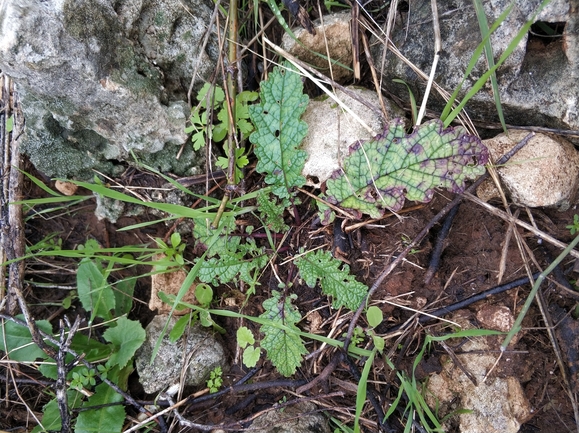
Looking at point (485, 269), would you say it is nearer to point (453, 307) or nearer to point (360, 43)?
point (453, 307)

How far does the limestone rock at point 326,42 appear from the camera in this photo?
2.15m

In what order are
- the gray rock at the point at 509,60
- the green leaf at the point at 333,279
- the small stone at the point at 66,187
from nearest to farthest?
the gray rock at the point at 509,60 → the green leaf at the point at 333,279 → the small stone at the point at 66,187

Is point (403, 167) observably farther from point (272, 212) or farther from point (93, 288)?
point (93, 288)

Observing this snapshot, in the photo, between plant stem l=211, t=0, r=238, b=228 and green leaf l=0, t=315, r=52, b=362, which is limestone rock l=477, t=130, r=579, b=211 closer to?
plant stem l=211, t=0, r=238, b=228

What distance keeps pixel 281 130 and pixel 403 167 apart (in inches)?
23.0

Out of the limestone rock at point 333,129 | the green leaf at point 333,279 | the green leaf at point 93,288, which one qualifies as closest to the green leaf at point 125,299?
the green leaf at point 93,288

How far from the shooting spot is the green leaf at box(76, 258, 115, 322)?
2486 mm

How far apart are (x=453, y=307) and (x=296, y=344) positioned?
720 millimetres

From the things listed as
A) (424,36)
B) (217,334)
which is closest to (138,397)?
(217,334)

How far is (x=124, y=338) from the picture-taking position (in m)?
2.39

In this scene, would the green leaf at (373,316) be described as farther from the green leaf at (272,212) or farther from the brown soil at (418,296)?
the green leaf at (272,212)

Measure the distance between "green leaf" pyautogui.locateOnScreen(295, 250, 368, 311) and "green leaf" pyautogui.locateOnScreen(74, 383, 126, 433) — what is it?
1.20 m

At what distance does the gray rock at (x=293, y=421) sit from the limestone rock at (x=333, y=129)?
1.07 metres

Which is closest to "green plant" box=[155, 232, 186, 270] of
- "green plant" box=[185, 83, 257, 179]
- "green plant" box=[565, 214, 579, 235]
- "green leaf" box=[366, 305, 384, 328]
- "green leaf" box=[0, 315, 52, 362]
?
"green plant" box=[185, 83, 257, 179]
